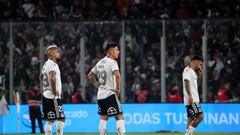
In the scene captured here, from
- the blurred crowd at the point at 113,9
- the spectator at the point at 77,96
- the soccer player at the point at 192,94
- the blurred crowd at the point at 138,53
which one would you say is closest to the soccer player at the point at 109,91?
the soccer player at the point at 192,94

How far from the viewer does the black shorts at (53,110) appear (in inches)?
654

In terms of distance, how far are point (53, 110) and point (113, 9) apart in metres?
14.1

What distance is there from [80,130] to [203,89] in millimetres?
4185

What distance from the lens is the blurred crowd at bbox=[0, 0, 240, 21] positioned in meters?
29.4

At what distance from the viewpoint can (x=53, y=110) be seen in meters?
16.6

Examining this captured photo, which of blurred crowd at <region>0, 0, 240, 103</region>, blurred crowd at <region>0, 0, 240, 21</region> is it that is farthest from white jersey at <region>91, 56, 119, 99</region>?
blurred crowd at <region>0, 0, 240, 21</region>

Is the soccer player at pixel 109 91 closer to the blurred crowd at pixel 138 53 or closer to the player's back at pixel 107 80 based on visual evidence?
the player's back at pixel 107 80

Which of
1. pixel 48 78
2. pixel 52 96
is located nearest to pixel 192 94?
pixel 52 96

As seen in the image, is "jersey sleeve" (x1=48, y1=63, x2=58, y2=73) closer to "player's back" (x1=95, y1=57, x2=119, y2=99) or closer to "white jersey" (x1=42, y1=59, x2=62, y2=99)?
"white jersey" (x1=42, y1=59, x2=62, y2=99)

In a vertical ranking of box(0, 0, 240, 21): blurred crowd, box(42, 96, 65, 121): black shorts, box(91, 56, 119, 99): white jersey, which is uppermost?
box(0, 0, 240, 21): blurred crowd

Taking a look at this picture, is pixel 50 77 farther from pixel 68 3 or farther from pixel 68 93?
pixel 68 3

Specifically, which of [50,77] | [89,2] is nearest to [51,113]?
[50,77]

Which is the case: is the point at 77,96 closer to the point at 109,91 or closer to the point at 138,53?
the point at 138,53

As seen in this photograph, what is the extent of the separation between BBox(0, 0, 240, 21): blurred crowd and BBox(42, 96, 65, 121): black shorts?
12.3 meters
